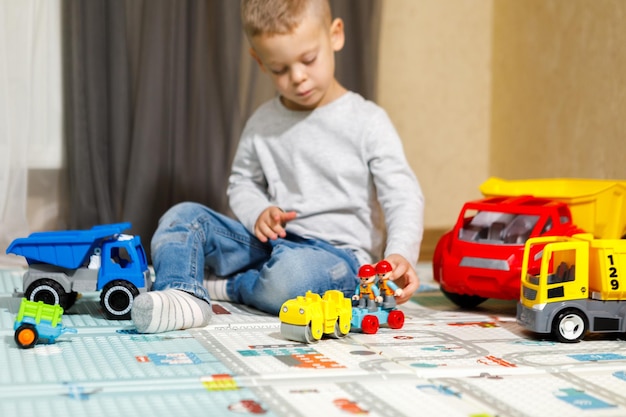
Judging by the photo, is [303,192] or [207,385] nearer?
[207,385]

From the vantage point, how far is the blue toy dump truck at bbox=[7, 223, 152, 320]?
1325 mm

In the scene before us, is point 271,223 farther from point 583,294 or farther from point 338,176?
point 583,294

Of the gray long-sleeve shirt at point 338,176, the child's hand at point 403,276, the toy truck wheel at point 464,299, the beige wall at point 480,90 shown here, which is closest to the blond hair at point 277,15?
the gray long-sleeve shirt at point 338,176

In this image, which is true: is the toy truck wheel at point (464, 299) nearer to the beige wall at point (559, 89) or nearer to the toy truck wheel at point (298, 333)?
the toy truck wheel at point (298, 333)

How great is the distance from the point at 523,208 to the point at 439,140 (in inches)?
37.3

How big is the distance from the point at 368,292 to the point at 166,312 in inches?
12.0

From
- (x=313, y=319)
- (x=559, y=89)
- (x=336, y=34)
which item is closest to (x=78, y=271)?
(x=313, y=319)

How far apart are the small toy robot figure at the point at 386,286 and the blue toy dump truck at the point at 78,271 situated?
38 cm

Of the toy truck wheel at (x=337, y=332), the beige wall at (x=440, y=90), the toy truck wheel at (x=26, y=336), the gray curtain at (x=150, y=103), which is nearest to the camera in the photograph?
the toy truck wheel at (x=26, y=336)

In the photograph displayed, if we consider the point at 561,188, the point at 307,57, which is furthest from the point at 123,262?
the point at 561,188

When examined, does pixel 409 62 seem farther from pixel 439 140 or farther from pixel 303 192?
pixel 303 192

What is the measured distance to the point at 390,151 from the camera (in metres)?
1.54

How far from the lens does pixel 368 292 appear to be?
1285 mm

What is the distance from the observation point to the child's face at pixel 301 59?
149 centimetres
